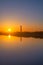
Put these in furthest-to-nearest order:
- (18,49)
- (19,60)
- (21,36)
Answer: (21,36), (18,49), (19,60)

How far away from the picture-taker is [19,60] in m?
2.03

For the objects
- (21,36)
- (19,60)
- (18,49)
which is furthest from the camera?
(21,36)

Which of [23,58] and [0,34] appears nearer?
[23,58]

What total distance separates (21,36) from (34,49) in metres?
0.36

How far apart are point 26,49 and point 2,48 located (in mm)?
450

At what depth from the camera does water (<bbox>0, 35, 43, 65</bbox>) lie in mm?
2016

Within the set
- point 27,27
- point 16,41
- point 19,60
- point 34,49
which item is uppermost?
point 27,27

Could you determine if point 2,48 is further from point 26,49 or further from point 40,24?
point 40,24

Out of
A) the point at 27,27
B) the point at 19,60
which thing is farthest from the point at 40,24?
the point at 19,60

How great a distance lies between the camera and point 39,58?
6.78ft

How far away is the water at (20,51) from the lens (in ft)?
6.61

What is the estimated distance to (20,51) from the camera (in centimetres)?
219

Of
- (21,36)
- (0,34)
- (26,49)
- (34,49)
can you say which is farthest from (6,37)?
(34,49)

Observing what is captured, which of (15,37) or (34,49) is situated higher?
(15,37)
